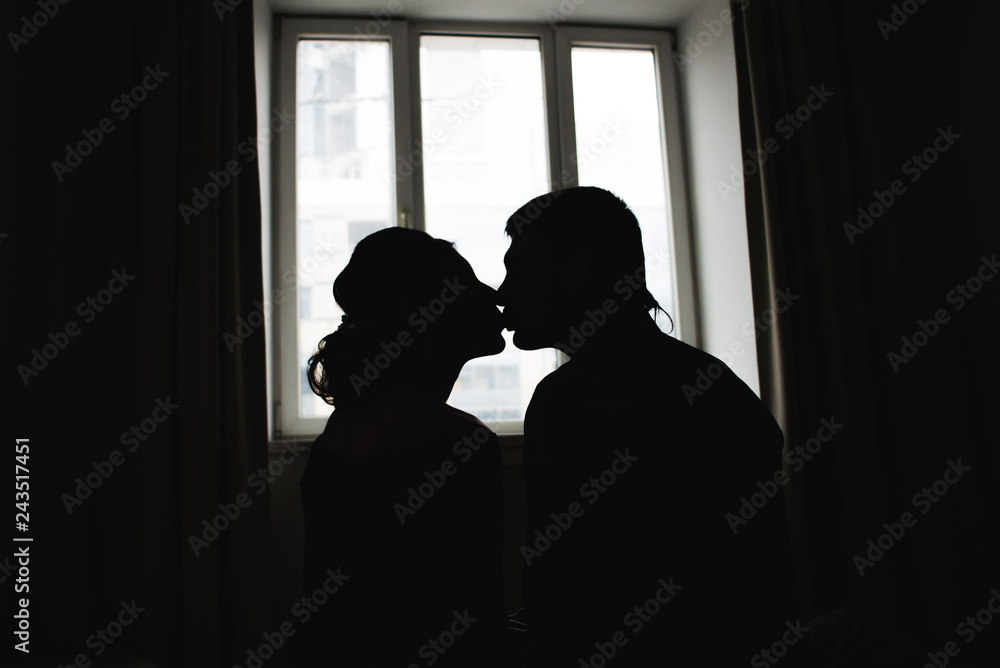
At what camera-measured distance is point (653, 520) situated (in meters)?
0.78

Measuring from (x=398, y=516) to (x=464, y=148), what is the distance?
6.17ft

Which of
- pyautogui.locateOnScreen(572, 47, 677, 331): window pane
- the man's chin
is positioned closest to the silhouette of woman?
the man's chin

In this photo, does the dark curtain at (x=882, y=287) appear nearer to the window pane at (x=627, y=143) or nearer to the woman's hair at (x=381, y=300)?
the window pane at (x=627, y=143)

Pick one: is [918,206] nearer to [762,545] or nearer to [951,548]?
[951,548]

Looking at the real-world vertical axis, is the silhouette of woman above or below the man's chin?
below

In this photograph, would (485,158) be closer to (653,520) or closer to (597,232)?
(597,232)

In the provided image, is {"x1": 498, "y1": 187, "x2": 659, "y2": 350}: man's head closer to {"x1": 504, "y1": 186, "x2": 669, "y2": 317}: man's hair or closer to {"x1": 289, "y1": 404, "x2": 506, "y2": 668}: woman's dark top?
{"x1": 504, "y1": 186, "x2": 669, "y2": 317}: man's hair

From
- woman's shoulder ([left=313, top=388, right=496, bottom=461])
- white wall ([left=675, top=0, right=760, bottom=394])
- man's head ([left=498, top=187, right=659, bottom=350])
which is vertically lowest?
woman's shoulder ([left=313, top=388, right=496, bottom=461])

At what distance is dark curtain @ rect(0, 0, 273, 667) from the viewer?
1708 mm

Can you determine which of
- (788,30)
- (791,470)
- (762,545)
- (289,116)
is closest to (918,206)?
(788,30)

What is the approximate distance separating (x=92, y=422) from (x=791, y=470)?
6.68 ft

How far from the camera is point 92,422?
5.91 feet

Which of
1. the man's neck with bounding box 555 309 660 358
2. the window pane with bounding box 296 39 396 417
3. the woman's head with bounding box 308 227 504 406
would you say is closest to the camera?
the man's neck with bounding box 555 309 660 358

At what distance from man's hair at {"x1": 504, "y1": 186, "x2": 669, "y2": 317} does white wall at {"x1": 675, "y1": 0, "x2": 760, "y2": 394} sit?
1.33 metres
